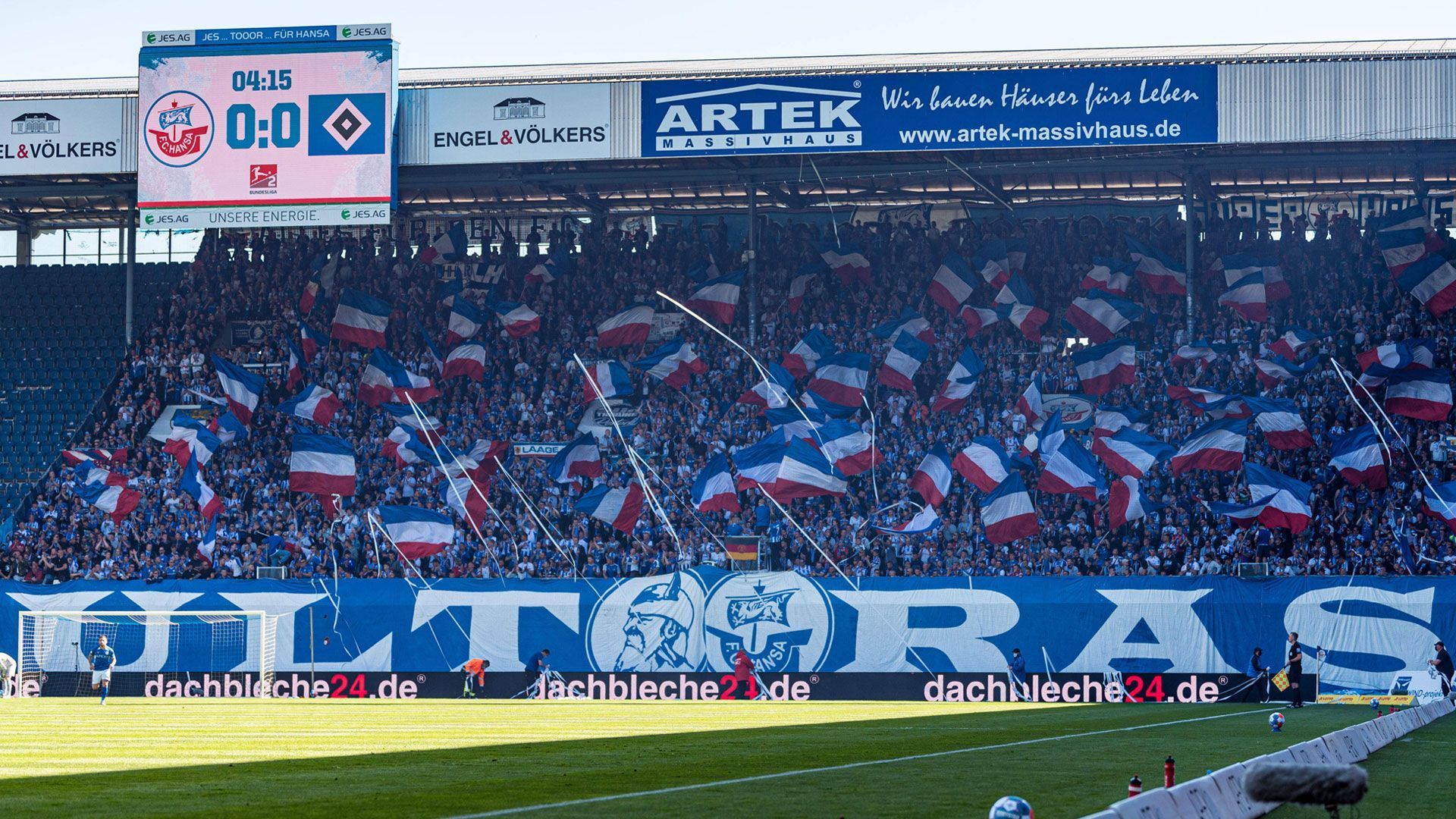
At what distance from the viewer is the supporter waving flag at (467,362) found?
53.3 meters

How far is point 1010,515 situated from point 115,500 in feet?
78.1

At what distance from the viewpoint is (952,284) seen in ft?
174

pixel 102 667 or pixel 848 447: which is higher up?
pixel 848 447

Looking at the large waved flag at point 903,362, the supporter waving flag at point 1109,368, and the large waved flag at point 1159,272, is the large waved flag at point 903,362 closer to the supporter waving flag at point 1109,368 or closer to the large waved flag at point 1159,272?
the supporter waving flag at point 1109,368

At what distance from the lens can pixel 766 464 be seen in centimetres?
4700

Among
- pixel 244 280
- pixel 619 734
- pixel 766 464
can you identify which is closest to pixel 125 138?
pixel 244 280

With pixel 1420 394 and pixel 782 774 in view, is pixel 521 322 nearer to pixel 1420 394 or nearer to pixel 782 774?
pixel 1420 394

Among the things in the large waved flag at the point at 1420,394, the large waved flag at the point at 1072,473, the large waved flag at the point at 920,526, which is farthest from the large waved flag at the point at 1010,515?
the large waved flag at the point at 1420,394

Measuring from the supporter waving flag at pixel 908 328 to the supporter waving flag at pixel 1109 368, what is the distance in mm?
4521

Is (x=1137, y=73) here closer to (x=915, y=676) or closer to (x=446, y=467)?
(x=915, y=676)

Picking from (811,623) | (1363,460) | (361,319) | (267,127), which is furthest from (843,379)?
(267,127)

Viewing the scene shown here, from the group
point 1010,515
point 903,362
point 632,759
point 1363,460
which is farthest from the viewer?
point 903,362

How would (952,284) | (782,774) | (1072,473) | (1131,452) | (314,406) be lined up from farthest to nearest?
(952,284), (314,406), (1131,452), (1072,473), (782,774)

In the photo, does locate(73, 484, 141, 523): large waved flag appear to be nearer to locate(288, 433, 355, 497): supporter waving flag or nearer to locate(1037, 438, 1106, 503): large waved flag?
locate(288, 433, 355, 497): supporter waving flag
